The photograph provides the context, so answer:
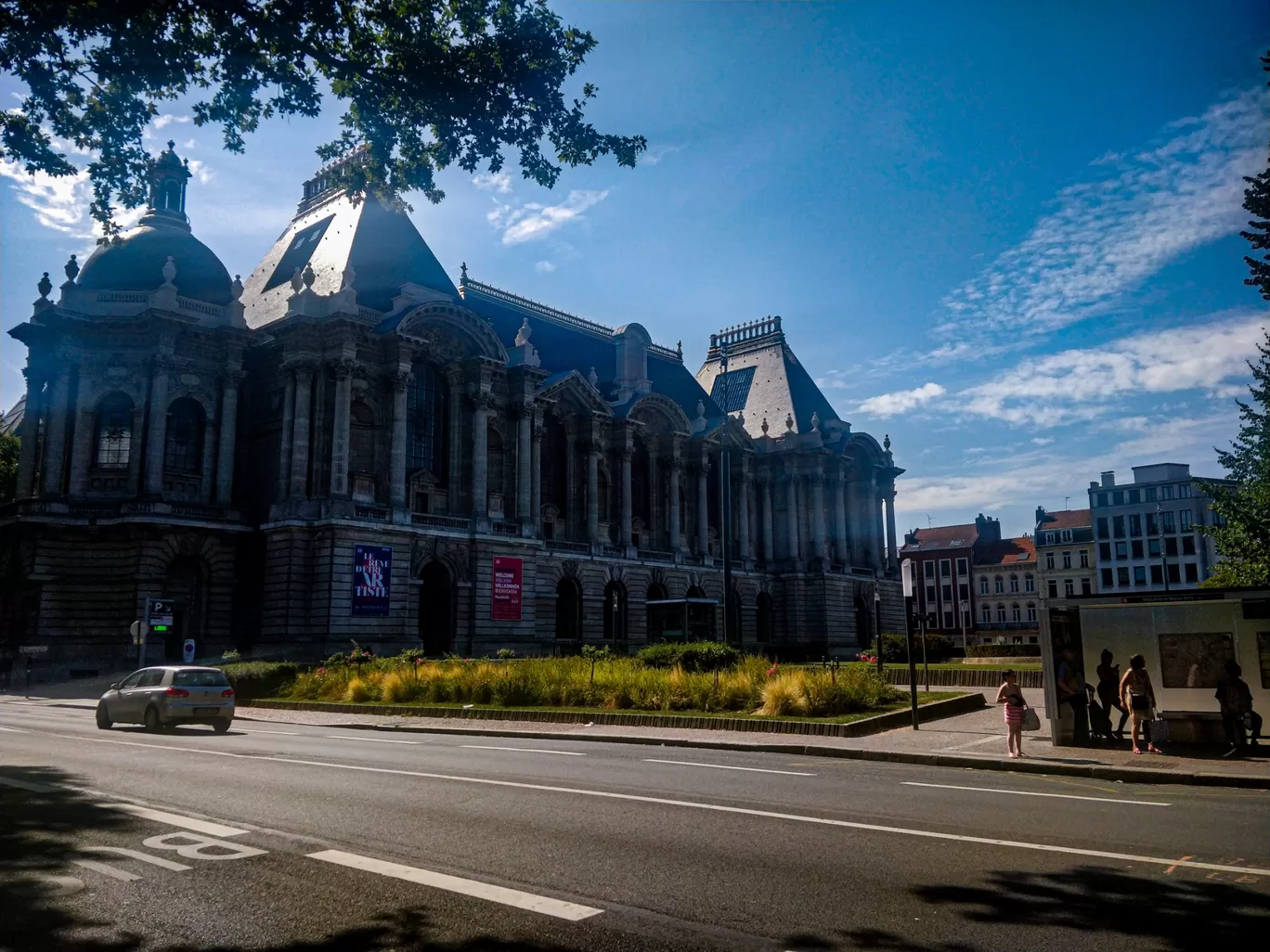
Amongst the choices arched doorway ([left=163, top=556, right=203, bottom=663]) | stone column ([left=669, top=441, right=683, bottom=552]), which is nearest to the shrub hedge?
stone column ([left=669, top=441, right=683, bottom=552])

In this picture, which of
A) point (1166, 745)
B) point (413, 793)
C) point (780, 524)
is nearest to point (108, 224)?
point (413, 793)

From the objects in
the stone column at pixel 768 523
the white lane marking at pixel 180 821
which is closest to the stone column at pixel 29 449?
Result: the white lane marking at pixel 180 821

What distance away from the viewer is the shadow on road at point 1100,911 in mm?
5832

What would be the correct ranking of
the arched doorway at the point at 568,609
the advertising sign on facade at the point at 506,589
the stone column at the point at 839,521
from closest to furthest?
the advertising sign on facade at the point at 506,589 < the arched doorway at the point at 568,609 < the stone column at the point at 839,521

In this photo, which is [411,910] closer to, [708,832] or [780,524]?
[708,832]

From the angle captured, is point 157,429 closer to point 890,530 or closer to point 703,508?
point 703,508

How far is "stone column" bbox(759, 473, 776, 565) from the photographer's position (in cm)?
7588

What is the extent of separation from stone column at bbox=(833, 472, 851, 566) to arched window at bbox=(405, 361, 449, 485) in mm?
36076

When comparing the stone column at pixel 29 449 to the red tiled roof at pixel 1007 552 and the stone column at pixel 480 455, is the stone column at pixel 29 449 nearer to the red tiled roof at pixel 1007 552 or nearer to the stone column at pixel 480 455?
the stone column at pixel 480 455

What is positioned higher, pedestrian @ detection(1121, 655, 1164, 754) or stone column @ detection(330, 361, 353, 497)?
stone column @ detection(330, 361, 353, 497)

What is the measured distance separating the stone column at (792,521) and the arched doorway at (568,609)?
22.4 m

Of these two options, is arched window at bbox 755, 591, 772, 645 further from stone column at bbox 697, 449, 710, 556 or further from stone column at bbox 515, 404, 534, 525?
stone column at bbox 515, 404, 534, 525

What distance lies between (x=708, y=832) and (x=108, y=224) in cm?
1300

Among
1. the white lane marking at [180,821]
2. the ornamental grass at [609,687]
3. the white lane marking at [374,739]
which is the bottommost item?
the white lane marking at [374,739]
